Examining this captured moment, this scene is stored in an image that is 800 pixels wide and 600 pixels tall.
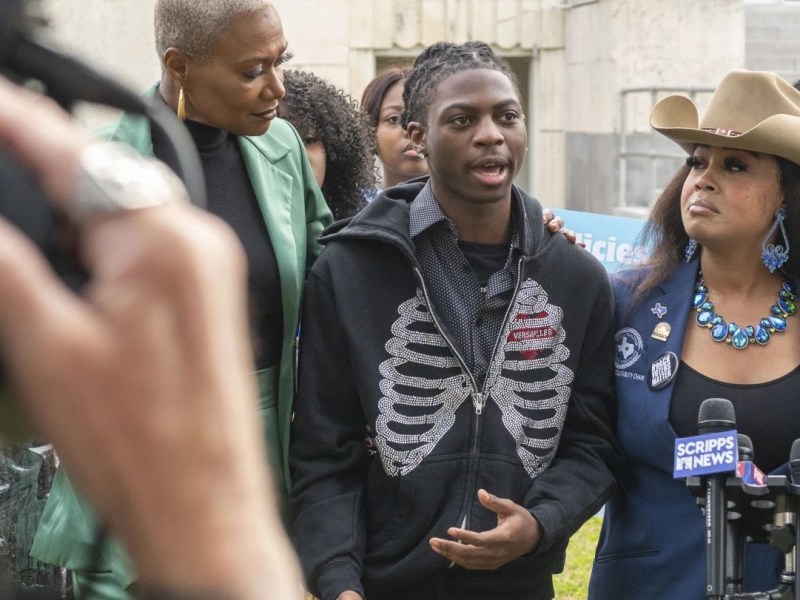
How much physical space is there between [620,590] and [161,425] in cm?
292

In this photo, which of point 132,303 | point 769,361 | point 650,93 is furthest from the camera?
point 650,93

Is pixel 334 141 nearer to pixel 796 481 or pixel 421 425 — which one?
pixel 421 425

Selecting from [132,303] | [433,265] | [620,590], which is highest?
[132,303]

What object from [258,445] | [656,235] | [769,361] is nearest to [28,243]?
[258,445]

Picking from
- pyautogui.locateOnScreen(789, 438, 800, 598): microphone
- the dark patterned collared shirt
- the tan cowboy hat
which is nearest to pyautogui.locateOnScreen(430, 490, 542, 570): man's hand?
the dark patterned collared shirt

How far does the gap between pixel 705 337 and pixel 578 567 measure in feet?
9.76

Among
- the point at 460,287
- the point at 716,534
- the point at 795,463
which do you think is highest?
the point at 460,287

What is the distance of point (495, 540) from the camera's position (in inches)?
126

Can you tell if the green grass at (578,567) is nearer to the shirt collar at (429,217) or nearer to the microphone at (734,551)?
the shirt collar at (429,217)

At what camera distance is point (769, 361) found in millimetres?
3430

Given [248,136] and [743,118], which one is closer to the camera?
[248,136]

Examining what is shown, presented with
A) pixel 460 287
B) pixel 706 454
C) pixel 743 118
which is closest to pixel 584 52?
pixel 743 118

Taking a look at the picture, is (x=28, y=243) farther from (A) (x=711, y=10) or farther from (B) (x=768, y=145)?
(A) (x=711, y=10)

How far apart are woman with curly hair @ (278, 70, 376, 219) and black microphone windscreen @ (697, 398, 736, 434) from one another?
2.20 meters
